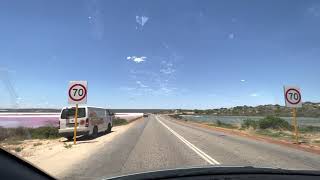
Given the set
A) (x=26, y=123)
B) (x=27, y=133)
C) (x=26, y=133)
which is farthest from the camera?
(x=26, y=123)

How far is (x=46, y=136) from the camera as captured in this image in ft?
120

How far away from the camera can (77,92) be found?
23.3 m

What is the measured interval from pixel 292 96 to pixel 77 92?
1091cm

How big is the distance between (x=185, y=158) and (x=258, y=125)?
136 feet

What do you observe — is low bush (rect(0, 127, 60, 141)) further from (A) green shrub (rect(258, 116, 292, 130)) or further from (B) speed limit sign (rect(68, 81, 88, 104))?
(A) green shrub (rect(258, 116, 292, 130))

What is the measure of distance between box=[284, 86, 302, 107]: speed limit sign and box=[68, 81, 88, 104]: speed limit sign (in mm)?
10171

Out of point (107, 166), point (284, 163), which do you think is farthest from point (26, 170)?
point (284, 163)

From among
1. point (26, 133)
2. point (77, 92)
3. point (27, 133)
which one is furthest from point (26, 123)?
point (77, 92)

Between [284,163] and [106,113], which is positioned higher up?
[106,113]

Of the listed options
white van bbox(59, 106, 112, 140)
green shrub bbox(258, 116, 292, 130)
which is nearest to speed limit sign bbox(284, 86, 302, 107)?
white van bbox(59, 106, 112, 140)

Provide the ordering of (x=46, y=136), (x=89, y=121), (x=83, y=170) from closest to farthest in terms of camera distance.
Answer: (x=83, y=170) < (x=89, y=121) < (x=46, y=136)

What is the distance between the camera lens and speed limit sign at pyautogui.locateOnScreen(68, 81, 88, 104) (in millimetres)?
23109

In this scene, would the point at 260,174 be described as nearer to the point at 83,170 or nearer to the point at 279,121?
the point at 83,170

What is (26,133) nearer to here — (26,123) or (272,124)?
(26,123)
